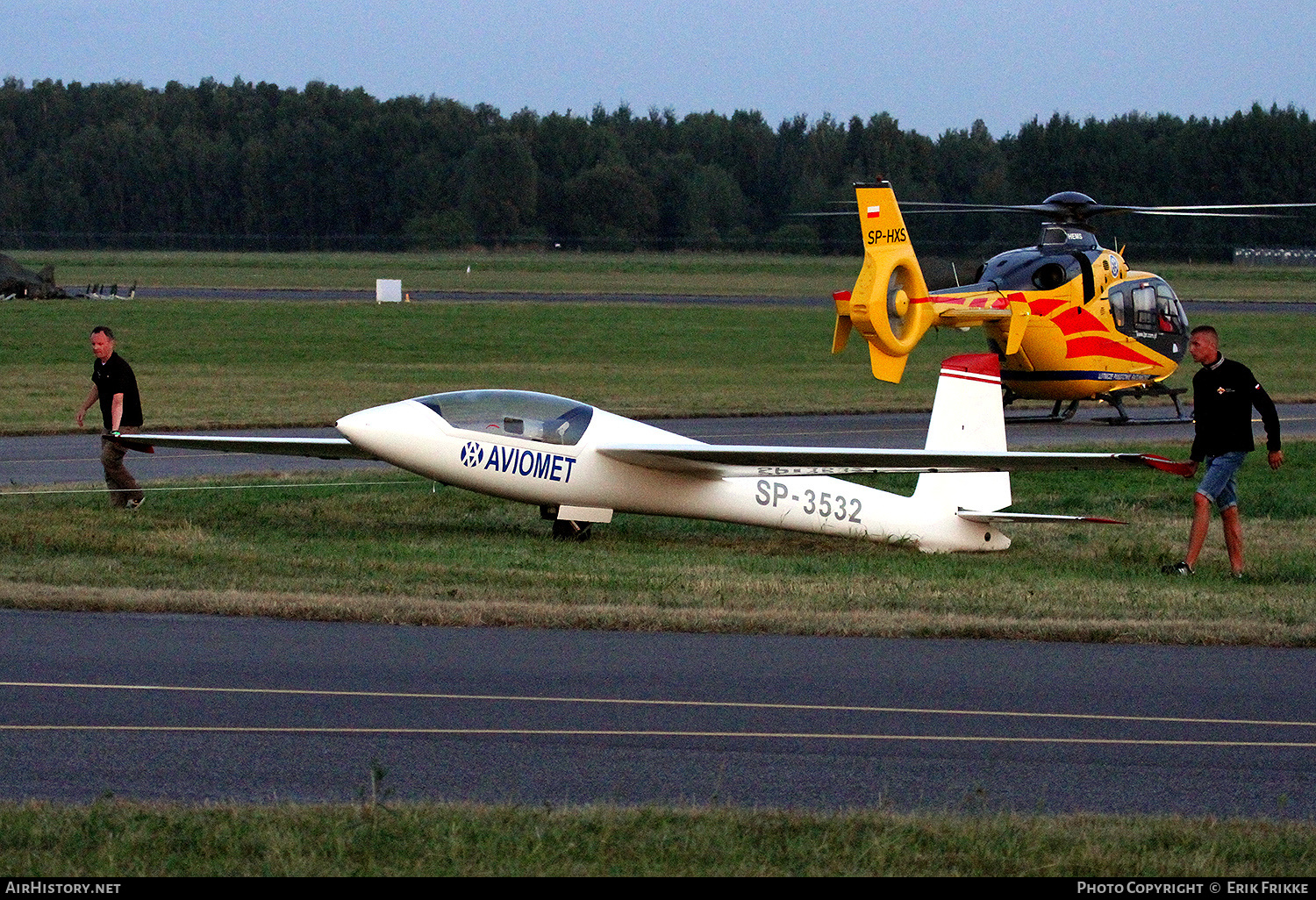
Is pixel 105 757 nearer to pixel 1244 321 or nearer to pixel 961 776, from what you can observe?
pixel 961 776

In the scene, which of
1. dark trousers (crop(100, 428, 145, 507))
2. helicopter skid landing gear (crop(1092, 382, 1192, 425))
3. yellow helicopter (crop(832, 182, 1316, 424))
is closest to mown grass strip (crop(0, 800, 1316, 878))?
dark trousers (crop(100, 428, 145, 507))

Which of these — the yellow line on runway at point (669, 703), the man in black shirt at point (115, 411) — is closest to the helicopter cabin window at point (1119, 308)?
the man in black shirt at point (115, 411)

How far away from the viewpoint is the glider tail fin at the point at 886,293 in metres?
22.6

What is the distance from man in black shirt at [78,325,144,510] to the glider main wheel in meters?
4.33

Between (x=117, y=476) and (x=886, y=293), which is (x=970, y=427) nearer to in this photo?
(x=117, y=476)

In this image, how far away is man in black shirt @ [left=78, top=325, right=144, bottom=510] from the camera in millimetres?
15328

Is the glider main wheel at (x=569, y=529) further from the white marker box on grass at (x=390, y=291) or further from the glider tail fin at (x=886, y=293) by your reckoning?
the white marker box on grass at (x=390, y=291)

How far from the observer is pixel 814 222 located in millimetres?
116312

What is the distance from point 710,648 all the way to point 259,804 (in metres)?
4.17

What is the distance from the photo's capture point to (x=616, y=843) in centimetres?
580

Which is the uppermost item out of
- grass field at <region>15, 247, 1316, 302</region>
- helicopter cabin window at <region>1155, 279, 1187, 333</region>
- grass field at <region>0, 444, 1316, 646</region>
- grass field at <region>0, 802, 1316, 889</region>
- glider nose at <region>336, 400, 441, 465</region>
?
grass field at <region>15, 247, 1316, 302</region>

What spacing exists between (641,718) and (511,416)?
6.70 metres

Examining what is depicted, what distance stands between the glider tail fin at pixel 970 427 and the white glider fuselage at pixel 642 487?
17cm

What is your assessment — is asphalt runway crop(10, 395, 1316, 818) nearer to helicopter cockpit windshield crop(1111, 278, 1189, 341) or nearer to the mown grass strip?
the mown grass strip
